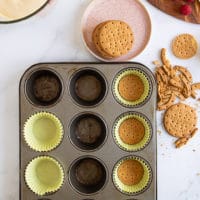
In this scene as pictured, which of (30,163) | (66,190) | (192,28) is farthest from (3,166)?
(192,28)

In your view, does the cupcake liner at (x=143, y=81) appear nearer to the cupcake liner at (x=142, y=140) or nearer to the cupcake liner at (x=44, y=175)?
the cupcake liner at (x=142, y=140)

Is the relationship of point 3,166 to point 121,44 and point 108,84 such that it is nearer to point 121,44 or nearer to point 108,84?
point 108,84

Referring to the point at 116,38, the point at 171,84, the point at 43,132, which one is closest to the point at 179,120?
the point at 171,84

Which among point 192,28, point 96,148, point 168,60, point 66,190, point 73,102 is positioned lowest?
point 66,190

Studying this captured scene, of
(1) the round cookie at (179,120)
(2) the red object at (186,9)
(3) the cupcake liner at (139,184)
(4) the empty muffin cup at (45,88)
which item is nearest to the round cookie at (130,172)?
(3) the cupcake liner at (139,184)

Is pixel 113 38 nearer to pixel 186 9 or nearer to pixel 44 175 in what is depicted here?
pixel 186 9

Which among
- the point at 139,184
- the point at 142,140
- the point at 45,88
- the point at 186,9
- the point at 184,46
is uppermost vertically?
the point at 186,9
